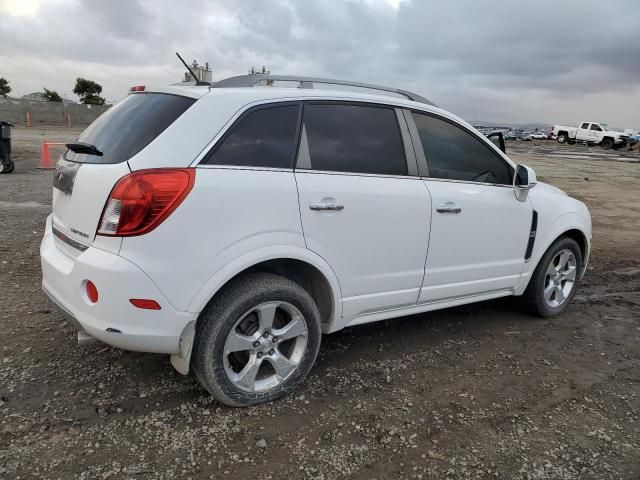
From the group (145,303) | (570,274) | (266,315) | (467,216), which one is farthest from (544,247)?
(145,303)

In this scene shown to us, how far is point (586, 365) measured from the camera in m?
3.81

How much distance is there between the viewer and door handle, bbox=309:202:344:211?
299 centimetres

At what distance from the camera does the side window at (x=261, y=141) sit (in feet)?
9.20

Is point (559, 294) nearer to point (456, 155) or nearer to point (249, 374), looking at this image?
point (456, 155)

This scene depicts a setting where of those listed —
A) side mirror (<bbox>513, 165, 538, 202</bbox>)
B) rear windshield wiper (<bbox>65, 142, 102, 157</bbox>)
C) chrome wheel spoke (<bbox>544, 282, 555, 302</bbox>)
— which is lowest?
chrome wheel spoke (<bbox>544, 282, 555, 302</bbox>)

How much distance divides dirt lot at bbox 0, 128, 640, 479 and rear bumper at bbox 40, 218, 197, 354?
0.51 m

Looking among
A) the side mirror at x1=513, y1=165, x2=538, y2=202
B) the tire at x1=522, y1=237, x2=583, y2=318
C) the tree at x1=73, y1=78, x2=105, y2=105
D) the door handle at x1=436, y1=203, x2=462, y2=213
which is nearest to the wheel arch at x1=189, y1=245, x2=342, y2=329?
the door handle at x1=436, y1=203, x2=462, y2=213

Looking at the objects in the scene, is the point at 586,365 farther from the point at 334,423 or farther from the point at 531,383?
the point at 334,423

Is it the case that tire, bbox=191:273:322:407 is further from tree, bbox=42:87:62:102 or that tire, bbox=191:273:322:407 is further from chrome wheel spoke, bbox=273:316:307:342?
tree, bbox=42:87:62:102

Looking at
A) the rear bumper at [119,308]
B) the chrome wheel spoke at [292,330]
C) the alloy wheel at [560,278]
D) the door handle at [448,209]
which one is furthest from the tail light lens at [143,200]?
the alloy wheel at [560,278]

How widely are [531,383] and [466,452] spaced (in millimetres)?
1009

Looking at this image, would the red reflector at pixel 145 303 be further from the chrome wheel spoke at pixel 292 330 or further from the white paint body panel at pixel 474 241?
the white paint body panel at pixel 474 241

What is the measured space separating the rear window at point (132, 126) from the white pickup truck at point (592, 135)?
4488 centimetres

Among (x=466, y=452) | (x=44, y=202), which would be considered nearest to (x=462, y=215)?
(x=466, y=452)
